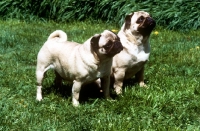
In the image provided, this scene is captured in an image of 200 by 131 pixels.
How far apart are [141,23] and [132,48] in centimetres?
29

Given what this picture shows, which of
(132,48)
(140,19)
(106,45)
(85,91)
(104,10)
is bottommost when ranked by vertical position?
(104,10)

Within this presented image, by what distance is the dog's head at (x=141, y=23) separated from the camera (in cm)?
522

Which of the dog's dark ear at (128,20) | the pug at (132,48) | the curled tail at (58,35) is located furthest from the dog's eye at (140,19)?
the curled tail at (58,35)

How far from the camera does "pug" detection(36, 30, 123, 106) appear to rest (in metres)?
4.79

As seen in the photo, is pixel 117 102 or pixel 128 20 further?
pixel 128 20

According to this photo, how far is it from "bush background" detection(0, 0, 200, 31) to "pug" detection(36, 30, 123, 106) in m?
4.77

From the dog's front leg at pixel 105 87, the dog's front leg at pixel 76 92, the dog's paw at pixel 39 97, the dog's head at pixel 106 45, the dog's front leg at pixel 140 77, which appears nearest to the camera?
the dog's head at pixel 106 45

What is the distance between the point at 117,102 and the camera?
5.00 m

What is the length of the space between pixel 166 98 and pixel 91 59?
2.94ft

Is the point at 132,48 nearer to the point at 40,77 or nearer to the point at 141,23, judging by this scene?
the point at 141,23

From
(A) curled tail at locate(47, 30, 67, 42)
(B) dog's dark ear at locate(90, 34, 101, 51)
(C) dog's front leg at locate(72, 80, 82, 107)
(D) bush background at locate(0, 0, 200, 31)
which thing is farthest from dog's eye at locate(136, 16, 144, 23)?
(D) bush background at locate(0, 0, 200, 31)

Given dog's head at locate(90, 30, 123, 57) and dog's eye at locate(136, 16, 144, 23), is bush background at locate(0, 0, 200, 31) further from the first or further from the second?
dog's head at locate(90, 30, 123, 57)

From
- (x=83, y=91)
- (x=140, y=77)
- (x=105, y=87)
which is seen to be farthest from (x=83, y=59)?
(x=140, y=77)

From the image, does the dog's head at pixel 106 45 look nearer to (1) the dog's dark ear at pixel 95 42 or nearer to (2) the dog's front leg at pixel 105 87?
(1) the dog's dark ear at pixel 95 42
